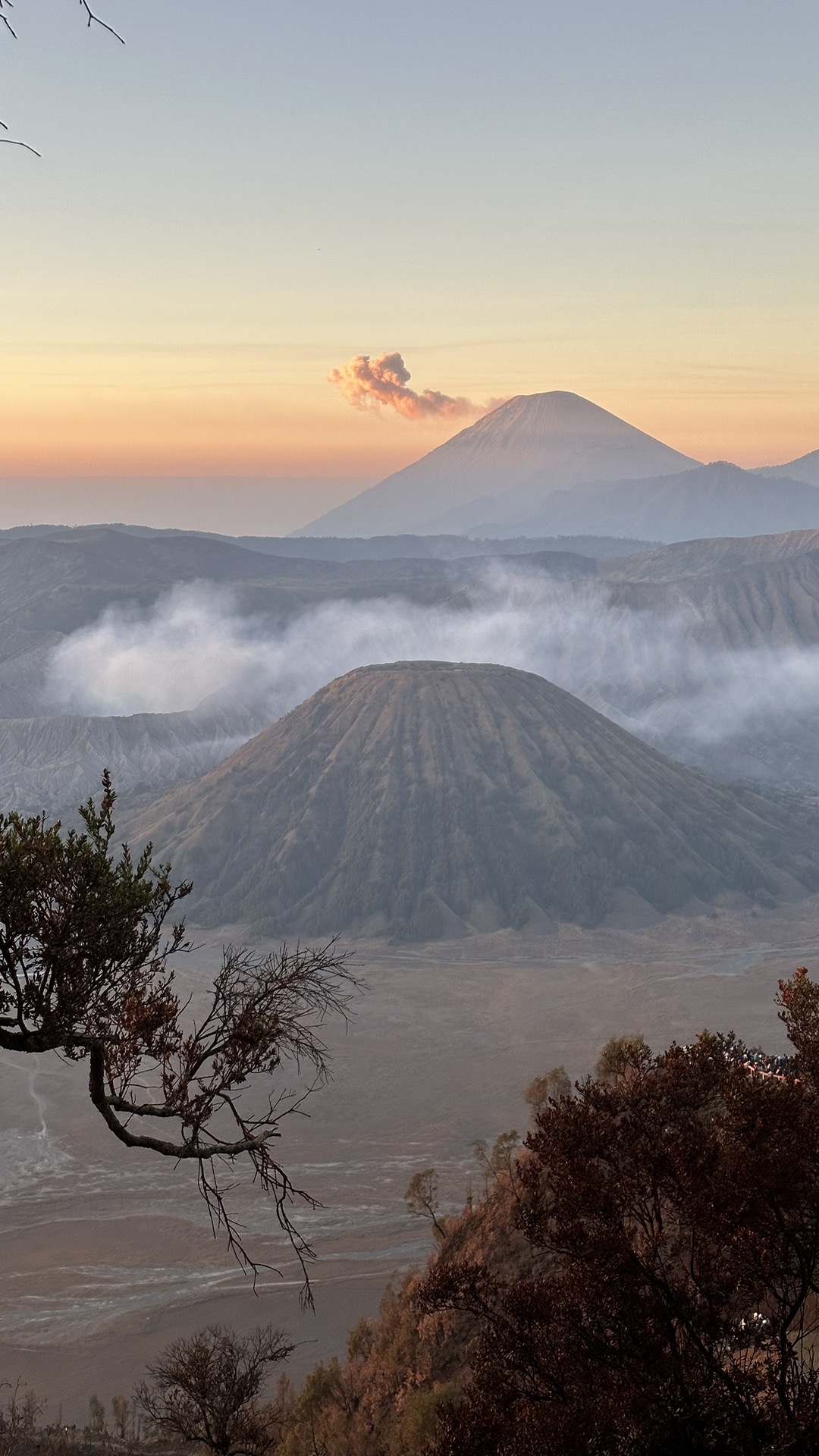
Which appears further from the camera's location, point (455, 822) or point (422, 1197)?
point (455, 822)

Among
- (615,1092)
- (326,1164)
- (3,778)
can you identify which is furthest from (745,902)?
(615,1092)

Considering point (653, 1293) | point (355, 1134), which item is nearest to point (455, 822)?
point (355, 1134)

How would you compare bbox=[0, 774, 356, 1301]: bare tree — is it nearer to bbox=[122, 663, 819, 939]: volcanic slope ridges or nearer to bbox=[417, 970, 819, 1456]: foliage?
bbox=[417, 970, 819, 1456]: foliage

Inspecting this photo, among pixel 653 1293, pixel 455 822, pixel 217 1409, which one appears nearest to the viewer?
pixel 653 1293

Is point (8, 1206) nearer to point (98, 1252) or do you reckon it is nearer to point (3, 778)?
point (98, 1252)

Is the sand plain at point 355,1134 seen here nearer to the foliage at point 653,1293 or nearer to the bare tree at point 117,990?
the foliage at point 653,1293

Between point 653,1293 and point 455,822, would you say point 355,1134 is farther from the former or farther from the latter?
point 653,1293
